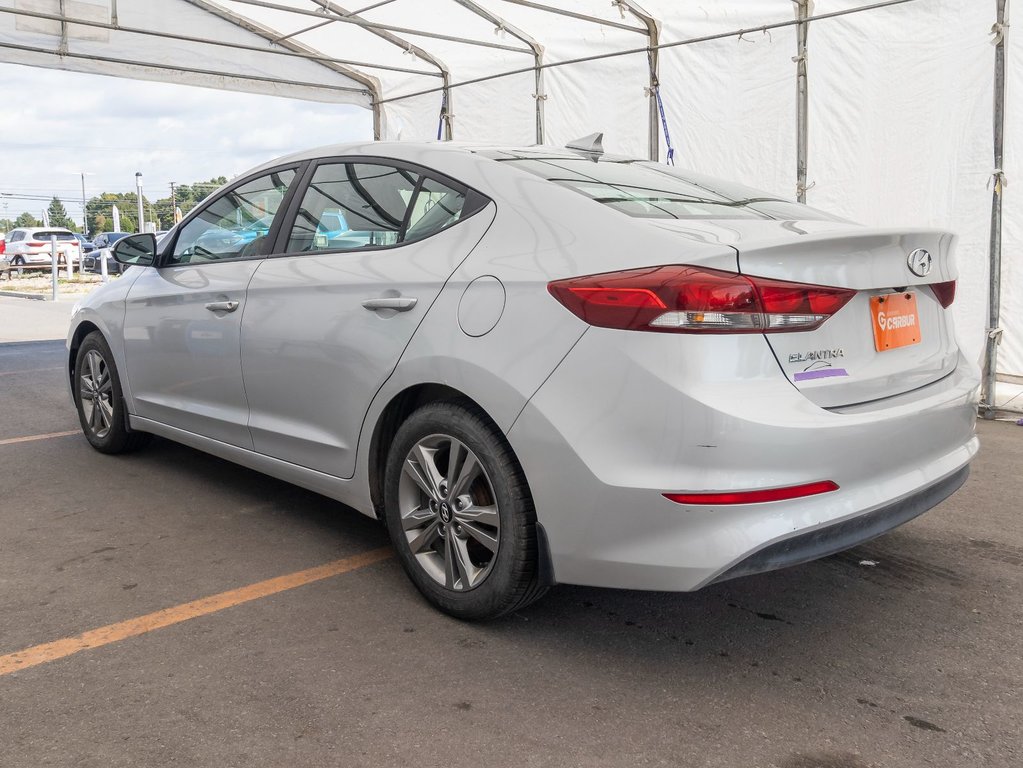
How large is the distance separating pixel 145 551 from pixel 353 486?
0.96 m

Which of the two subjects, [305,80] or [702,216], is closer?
[702,216]

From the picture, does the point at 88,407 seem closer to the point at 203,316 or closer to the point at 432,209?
the point at 203,316

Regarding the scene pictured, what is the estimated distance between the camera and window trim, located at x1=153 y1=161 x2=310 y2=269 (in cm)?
370

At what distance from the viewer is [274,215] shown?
12.3ft

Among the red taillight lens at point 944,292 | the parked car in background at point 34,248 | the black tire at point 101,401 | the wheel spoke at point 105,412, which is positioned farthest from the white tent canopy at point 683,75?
the parked car in background at point 34,248

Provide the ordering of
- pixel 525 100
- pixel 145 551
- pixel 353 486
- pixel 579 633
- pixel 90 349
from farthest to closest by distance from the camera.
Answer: pixel 525 100
pixel 90 349
pixel 145 551
pixel 353 486
pixel 579 633

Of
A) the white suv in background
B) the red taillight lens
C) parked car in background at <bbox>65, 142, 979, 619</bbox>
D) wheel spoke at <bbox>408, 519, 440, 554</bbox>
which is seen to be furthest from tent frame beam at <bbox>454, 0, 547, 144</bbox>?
the white suv in background

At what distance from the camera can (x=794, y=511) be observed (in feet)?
7.63

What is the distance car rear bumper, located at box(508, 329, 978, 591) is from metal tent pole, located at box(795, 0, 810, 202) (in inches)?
205

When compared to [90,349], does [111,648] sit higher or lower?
lower

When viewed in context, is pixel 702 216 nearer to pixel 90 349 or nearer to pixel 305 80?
pixel 90 349

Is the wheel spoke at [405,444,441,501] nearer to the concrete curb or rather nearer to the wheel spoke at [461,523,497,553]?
the wheel spoke at [461,523,497,553]

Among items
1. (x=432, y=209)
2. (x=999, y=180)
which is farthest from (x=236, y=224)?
(x=999, y=180)

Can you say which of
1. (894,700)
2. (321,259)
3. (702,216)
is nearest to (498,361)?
(702,216)
